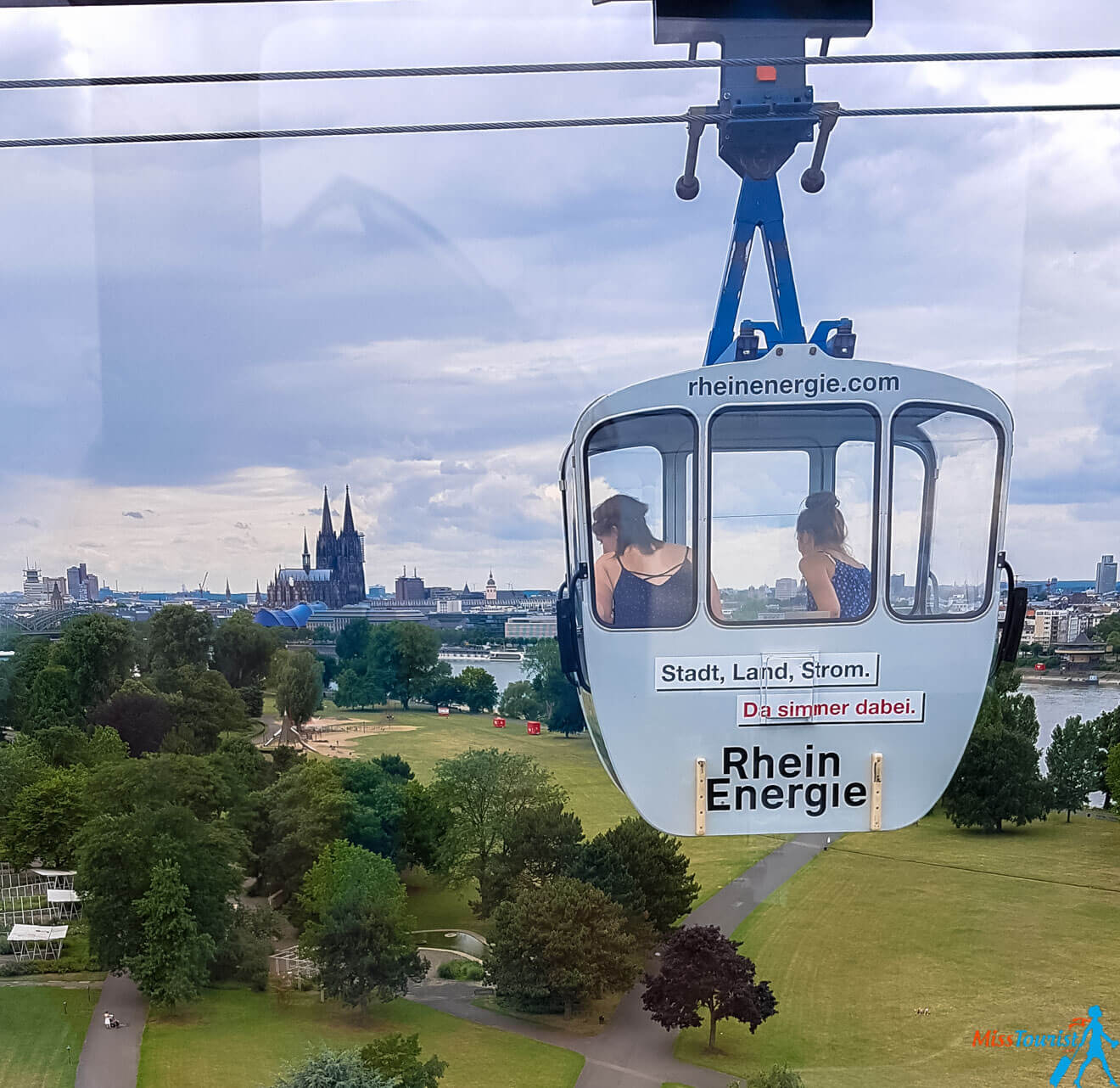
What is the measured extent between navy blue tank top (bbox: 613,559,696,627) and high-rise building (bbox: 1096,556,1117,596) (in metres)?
4.35

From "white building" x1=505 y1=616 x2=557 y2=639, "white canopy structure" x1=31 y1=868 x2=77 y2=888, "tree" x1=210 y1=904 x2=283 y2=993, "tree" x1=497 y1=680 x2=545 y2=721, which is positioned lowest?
"tree" x1=210 y1=904 x2=283 y2=993

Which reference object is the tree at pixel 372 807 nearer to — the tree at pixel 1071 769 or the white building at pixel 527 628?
the white building at pixel 527 628

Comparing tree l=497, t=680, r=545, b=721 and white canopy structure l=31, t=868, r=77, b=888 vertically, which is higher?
tree l=497, t=680, r=545, b=721

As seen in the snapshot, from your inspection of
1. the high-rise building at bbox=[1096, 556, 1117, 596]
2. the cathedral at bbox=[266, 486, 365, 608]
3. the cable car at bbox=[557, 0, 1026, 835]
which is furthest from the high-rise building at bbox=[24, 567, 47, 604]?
the high-rise building at bbox=[1096, 556, 1117, 596]

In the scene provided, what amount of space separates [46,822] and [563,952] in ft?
14.5

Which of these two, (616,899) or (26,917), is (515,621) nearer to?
(616,899)

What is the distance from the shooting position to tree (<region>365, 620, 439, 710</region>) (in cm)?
680

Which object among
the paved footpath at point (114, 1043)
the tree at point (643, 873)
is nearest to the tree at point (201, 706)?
the paved footpath at point (114, 1043)

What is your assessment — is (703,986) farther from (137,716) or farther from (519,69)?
(519,69)

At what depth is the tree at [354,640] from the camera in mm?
7156

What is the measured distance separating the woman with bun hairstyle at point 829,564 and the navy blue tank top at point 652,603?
299mm

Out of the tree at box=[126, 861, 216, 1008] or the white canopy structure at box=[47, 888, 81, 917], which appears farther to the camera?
the white canopy structure at box=[47, 888, 81, 917]

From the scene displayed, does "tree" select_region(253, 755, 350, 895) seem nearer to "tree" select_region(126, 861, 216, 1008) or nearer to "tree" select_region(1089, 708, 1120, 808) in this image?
"tree" select_region(126, 861, 216, 1008)

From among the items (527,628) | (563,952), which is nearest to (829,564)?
(527,628)
